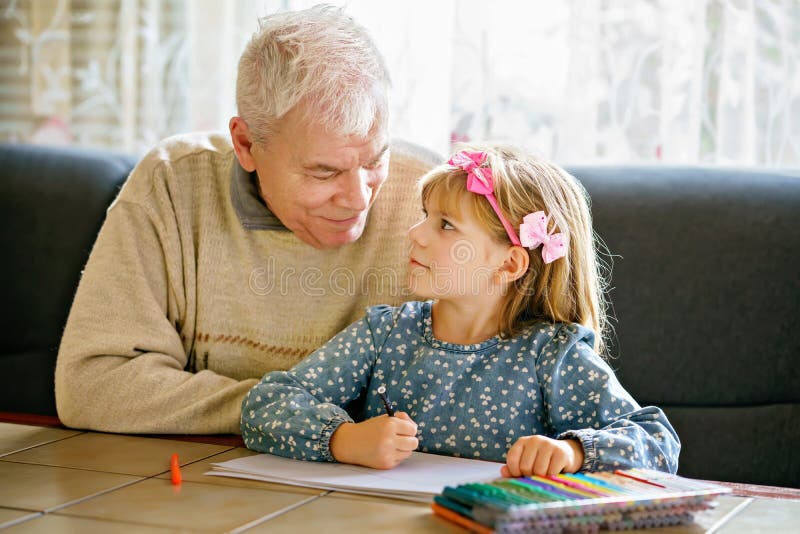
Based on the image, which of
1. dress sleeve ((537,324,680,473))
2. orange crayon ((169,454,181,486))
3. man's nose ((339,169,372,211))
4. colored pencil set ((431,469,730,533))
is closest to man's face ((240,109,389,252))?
man's nose ((339,169,372,211))

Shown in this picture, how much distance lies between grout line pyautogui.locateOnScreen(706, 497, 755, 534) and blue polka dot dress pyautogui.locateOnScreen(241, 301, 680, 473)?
154 millimetres

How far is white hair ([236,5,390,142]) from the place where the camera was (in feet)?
5.49

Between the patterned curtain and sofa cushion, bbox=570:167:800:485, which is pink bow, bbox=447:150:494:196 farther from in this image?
the patterned curtain

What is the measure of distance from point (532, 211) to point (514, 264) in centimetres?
9

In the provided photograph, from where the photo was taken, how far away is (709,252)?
189 centimetres

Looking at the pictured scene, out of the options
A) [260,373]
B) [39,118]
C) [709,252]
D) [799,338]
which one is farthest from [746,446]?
[39,118]

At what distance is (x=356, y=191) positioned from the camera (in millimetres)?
1714

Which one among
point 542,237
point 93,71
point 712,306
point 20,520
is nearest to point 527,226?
point 542,237

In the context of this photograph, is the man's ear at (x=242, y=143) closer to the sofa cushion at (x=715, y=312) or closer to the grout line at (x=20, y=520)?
the sofa cushion at (x=715, y=312)

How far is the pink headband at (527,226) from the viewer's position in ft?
5.03

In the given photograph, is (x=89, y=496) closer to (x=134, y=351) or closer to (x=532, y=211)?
(x=134, y=351)

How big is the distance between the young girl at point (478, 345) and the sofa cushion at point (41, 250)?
3.10 ft

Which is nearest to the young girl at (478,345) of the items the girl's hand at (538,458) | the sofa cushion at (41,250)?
the girl's hand at (538,458)

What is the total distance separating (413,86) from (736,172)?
3.02 feet
